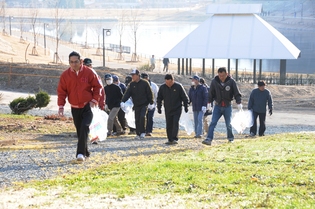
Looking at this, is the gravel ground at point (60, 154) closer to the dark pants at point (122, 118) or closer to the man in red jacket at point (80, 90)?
the man in red jacket at point (80, 90)

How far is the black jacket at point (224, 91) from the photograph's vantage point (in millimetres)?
13312

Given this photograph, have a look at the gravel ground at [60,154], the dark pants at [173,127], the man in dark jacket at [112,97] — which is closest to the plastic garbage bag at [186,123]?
the gravel ground at [60,154]

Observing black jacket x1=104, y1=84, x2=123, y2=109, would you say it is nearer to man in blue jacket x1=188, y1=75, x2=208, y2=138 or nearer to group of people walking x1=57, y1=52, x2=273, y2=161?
group of people walking x1=57, y1=52, x2=273, y2=161

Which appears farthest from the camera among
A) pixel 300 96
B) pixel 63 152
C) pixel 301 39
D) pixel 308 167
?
pixel 301 39

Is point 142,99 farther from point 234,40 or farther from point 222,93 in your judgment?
point 234,40

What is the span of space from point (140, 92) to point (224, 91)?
2300 millimetres

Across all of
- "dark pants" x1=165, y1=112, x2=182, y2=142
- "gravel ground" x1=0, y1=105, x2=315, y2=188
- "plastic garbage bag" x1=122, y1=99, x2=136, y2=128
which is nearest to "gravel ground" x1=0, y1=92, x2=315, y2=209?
"gravel ground" x1=0, y1=105, x2=315, y2=188

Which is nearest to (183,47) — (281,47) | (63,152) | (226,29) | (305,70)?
(226,29)

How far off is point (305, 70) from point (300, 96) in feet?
88.6

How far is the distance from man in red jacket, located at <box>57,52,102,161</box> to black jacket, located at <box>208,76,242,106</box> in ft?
12.2

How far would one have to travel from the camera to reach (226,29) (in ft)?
138

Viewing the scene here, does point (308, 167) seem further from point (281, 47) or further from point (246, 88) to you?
point (281, 47)

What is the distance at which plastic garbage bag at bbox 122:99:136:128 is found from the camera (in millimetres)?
16312

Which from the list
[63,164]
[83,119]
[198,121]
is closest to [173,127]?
[198,121]
